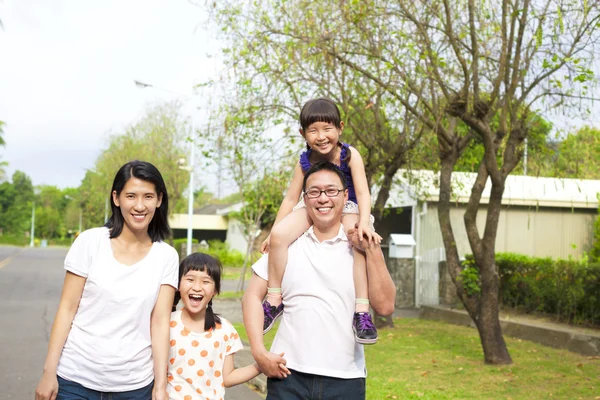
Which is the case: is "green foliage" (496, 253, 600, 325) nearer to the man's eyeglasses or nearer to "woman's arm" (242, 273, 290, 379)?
the man's eyeglasses

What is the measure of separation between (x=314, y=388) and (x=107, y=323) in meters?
0.98

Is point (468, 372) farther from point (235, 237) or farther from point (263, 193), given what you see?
point (235, 237)

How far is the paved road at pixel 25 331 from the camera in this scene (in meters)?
8.26

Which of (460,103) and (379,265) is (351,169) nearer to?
(379,265)

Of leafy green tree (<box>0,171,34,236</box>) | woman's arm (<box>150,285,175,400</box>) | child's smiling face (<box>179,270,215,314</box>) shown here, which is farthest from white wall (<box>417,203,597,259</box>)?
leafy green tree (<box>0,171,34,236</box>)

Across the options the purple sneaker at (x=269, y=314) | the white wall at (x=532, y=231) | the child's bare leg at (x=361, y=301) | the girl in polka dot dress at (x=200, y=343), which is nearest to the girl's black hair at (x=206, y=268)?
the girl in polka dot dress at (x=200, y=343)

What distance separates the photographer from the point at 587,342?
10953mm

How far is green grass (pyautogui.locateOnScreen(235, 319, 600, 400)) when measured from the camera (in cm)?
826

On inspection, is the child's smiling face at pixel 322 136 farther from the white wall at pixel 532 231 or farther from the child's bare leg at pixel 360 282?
the white wall at pixel 532 231

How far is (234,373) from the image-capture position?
12.7 feet

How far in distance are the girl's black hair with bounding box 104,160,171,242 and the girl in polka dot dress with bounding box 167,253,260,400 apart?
1.42 ft

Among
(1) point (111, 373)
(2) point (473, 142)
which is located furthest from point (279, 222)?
(2) point (473, 142)

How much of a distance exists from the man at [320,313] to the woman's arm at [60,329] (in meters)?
0.79

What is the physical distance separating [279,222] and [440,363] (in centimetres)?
754
